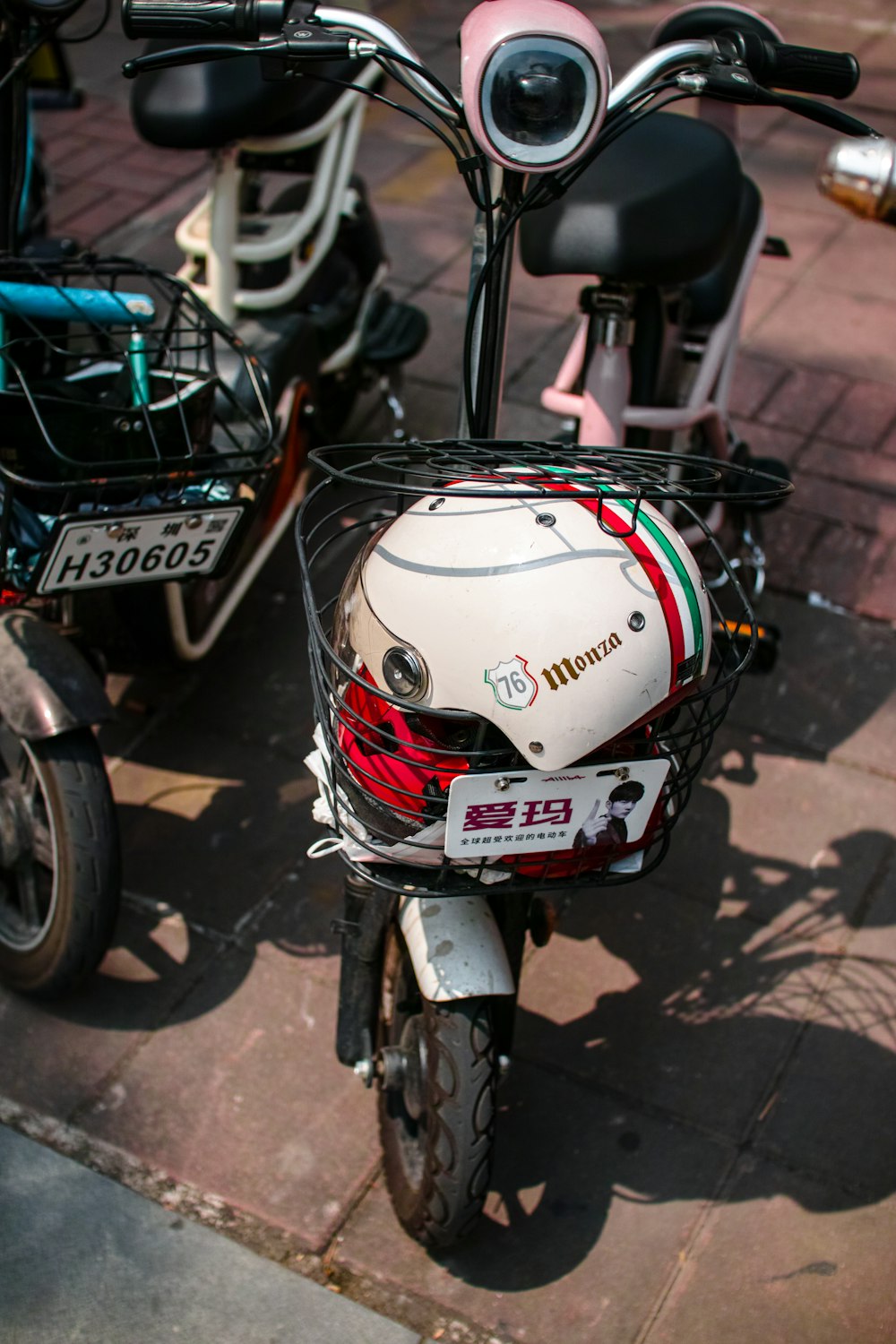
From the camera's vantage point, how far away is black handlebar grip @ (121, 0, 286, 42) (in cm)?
190

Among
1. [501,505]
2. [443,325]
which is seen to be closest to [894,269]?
[443,325]

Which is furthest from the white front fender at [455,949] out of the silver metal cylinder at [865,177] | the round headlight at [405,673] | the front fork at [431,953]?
the silver metal cylinder at [865,177]

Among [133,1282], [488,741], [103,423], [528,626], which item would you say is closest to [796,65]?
[528,626]

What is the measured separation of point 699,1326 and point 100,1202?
3.42 ft

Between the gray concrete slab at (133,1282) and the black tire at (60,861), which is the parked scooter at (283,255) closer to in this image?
the black tire at (60,861)

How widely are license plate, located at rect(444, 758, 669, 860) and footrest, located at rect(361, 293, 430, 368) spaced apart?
234cm

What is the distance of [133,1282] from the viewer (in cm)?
216

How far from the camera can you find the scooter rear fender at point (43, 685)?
2363 mm

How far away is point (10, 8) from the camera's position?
8.89 feet

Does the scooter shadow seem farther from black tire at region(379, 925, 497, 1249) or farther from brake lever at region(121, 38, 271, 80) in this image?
brake lever at region(121, 38, 271, 80)

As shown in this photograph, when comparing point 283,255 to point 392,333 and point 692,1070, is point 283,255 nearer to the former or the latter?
point 392,333

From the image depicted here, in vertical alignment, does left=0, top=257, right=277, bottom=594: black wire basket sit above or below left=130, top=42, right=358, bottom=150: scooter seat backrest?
below

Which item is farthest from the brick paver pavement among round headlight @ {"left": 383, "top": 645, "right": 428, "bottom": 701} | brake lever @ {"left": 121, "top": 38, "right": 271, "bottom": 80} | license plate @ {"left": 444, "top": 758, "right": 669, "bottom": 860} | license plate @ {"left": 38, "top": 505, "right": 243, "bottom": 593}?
brake lever @ {"left": 121, "top": 38, "right": 271, "bottom": 80}

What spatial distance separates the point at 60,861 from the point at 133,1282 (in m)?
0.74
